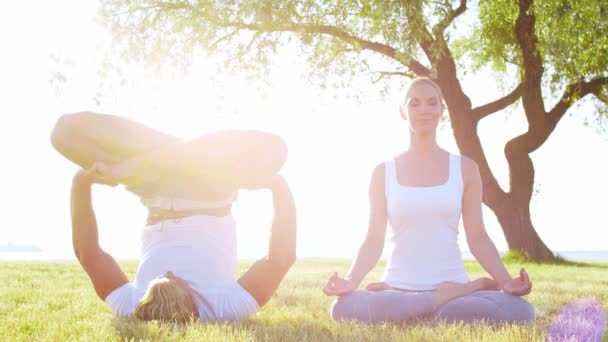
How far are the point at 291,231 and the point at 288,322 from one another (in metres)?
0.59

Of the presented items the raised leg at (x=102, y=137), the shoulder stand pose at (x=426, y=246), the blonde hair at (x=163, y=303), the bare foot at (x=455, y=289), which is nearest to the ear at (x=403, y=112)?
the shoulder stand pose at (x=426, y=246)

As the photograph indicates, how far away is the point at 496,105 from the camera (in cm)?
1563

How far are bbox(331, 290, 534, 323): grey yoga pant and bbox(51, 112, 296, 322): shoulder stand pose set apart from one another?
0.57 metres

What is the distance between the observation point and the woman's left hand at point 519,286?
3.67 metres

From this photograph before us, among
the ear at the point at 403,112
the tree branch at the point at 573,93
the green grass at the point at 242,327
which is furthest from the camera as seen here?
Answer: the tree branch at the point at 573,93

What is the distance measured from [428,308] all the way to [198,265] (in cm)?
146

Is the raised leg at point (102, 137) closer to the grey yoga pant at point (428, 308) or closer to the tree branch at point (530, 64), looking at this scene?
the grey yoga pant at point (428, 308)

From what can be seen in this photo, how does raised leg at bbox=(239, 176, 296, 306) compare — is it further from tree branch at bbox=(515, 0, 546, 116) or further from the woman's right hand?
tree branch at bbox=(515, 0, 546, 116)

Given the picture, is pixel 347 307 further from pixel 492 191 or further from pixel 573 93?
pixel 573 93

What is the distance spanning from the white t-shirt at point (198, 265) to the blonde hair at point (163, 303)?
311mm

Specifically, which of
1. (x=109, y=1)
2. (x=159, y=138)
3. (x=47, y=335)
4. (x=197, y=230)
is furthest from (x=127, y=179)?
(x=109, y=1)

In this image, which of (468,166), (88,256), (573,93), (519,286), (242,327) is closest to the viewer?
(242,327)

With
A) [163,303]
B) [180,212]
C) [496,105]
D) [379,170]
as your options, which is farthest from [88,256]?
[496,105]

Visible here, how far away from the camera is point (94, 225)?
3.94 meters
